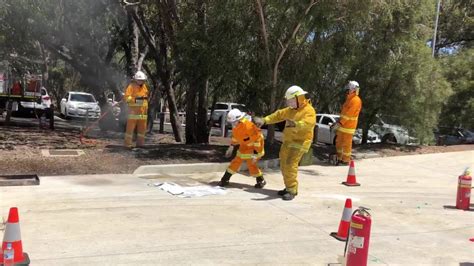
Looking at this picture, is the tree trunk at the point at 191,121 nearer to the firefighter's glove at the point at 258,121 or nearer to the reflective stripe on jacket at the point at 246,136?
the reflective stripe on jacket at the point at 246,136

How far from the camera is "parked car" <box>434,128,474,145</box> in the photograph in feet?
84.8

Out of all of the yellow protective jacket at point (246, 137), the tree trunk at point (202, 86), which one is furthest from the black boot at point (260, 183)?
the tree trunk at point (202, 86)

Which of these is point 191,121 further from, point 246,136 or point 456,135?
point 456,135

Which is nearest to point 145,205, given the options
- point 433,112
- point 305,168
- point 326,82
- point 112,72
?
point 305,168

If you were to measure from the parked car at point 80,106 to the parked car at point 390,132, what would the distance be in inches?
631

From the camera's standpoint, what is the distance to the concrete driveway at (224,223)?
530cm

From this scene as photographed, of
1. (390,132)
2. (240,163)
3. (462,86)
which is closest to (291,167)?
(240,163)

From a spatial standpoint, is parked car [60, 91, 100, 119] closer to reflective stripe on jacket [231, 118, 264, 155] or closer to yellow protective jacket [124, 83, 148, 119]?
yellow protective jacket [124, 83, 148, 119]

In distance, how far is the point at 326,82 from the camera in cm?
1512

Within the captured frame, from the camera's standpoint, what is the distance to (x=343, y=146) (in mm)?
11977

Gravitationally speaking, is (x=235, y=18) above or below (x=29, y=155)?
above

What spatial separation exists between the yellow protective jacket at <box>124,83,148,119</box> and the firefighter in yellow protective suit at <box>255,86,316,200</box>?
447 centimetres

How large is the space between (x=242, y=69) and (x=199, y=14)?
1848 millimetres

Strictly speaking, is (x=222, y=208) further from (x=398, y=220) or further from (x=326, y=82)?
(x=326, y=82)
